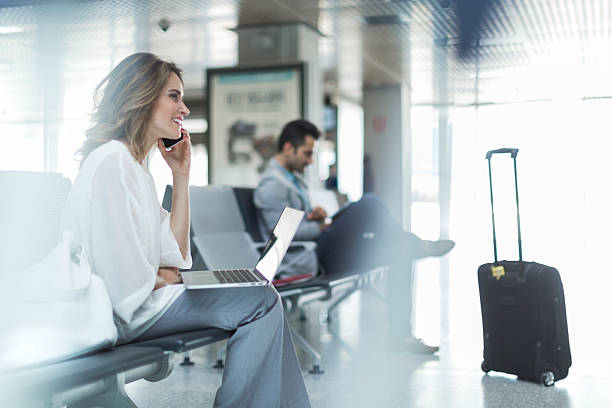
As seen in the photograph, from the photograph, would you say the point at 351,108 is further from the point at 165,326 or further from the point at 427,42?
the point at 165,326

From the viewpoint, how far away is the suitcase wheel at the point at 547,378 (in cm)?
297

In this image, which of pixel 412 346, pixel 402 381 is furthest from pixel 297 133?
pixel 402 381

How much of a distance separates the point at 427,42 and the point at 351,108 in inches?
280

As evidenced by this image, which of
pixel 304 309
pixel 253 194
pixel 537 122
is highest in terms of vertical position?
pixel 537 122

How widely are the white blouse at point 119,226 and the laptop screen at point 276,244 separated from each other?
12.2 inches

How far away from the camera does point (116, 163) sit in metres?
1.84

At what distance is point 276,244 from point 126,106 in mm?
557

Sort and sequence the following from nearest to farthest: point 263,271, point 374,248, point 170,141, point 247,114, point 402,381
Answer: point 263,271 < point 170,141 < point 402,381 < point 374,248 < point 247,114

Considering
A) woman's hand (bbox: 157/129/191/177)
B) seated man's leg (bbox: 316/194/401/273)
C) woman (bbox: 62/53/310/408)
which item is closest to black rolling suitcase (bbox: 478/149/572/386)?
seated man's leg (bbox: 316/194/401/273)

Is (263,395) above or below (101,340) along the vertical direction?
below

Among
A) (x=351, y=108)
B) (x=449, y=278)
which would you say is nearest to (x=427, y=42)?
(x=449, y=278)

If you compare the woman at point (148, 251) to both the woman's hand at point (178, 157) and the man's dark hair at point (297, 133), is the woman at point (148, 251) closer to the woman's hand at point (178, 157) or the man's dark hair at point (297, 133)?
the woman's hand at point (178, 157)

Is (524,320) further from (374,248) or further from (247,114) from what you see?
(247,114)

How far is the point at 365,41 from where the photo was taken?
9086 millimetres
